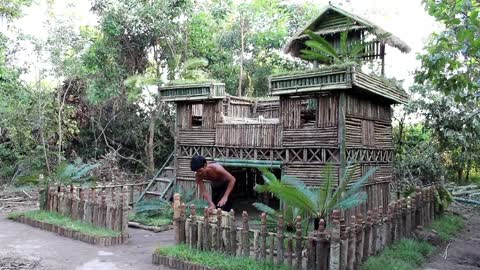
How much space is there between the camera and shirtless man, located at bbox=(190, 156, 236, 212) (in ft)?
25.2

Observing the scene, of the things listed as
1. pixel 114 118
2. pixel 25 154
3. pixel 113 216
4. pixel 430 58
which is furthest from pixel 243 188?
pixel 430 58

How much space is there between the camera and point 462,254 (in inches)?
338

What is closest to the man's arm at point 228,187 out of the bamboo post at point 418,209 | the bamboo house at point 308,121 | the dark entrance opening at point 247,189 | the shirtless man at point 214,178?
the shirtless man at point 214,178

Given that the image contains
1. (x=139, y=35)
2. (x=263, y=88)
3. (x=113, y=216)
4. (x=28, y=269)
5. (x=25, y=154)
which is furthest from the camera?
(x=263, y=88)

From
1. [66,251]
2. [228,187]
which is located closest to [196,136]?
[228,187]

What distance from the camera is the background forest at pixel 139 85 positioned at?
15.3 metres

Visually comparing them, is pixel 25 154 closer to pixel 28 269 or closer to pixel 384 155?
pixel 28 269

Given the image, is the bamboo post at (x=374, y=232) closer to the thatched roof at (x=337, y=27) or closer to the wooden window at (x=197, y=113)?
the thatched roof at (x=337, y=27)

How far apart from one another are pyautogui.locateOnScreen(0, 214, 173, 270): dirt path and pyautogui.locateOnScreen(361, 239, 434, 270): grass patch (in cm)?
361

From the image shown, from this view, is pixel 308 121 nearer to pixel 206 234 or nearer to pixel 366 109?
pixel 366 109

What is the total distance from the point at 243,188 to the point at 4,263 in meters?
10.5

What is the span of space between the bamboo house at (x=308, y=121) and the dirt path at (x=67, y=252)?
123 inches

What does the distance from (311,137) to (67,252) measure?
229 inches

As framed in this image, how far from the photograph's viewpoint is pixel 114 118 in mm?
19000
